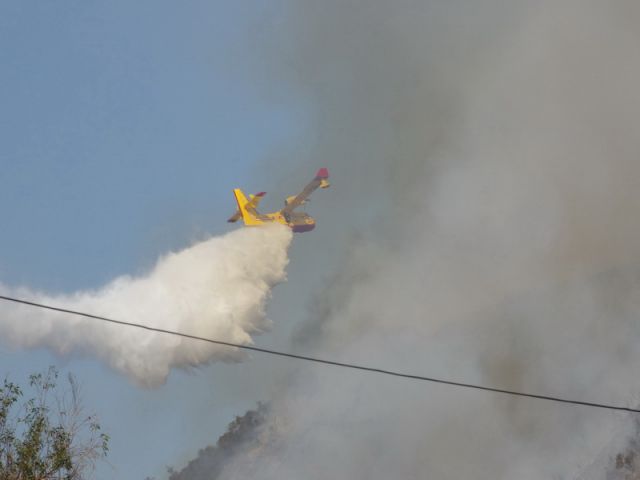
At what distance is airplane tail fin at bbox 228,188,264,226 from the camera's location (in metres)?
99.0

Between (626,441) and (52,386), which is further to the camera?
(626,441)

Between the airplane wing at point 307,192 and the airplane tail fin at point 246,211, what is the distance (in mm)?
2075

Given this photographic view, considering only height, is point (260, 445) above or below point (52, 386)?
above

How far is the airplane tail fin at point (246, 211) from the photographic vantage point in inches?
3898

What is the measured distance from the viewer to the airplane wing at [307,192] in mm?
96875

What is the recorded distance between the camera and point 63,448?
47.0m

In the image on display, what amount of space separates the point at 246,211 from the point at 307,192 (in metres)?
4.98

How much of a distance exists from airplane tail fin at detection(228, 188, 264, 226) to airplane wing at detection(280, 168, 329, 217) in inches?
81.7

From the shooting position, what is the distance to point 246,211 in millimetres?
99500

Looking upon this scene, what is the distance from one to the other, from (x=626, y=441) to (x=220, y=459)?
36839mm

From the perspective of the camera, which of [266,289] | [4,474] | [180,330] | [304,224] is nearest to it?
[4,474]

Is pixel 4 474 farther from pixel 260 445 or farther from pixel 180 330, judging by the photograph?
pixel 260 445

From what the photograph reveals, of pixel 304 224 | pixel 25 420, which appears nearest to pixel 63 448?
pixel 25 420

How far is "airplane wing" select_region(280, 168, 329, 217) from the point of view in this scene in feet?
318
